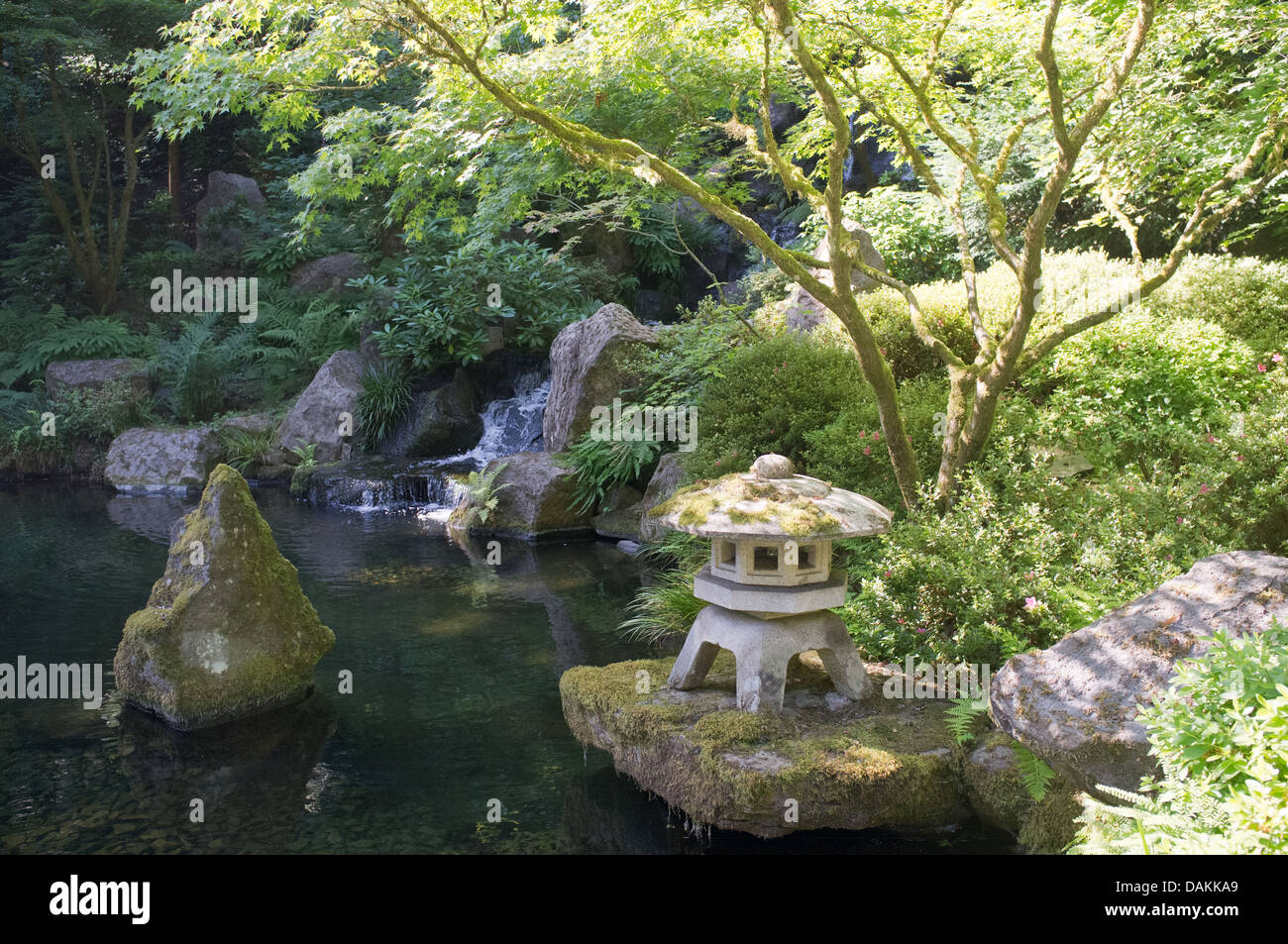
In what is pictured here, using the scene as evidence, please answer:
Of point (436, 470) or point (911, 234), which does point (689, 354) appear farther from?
point (436, 470)

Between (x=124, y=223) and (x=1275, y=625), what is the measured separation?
2435cm

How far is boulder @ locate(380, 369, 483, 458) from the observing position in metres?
16.4

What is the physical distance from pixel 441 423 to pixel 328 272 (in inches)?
321

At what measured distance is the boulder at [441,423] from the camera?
16.4m

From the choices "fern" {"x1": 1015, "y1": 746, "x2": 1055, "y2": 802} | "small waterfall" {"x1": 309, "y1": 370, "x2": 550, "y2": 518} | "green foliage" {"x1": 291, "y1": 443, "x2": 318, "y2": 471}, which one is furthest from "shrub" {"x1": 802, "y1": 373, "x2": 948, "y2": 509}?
"green foliage" {"x1": 291, "y1": 443, "x2": 318, "y2": 471}

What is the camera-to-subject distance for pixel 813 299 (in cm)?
1162

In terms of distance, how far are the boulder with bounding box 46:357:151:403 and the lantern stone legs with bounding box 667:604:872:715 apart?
54.3 feet

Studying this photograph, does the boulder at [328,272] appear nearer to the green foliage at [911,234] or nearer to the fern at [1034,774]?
the green foliage at [911,234]

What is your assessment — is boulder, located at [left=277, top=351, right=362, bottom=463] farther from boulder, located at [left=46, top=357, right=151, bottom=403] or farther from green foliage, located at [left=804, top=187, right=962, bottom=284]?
green foliage, located at [left=804, top=187, right=962, bottom=284]

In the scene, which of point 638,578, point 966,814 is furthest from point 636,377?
point 966,814

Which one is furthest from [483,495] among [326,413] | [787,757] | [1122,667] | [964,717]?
[1122,667]

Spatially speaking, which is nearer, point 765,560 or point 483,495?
point 765,560

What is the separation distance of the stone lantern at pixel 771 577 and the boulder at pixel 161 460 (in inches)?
534
